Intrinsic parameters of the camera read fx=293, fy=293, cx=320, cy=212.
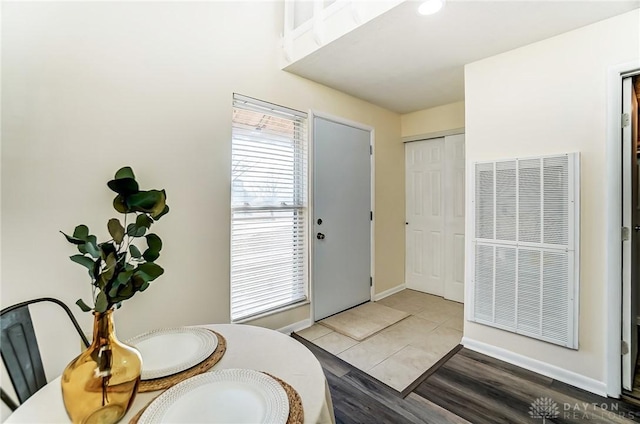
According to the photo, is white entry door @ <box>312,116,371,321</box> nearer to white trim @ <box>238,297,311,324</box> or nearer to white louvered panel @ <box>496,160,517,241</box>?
white trim @ <box>238,297,311,324</box>

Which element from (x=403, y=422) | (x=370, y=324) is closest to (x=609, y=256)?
(x=403, y=422)

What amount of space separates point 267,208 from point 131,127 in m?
1.13

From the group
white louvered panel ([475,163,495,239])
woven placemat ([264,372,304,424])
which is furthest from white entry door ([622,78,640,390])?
woven placemat ([264,372,304,424])

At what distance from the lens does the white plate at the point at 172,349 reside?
973 mm

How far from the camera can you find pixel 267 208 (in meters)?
2.54

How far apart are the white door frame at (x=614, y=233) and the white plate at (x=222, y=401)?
217cm

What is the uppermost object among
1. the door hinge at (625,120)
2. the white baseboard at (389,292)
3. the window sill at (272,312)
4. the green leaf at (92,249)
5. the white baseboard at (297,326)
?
the door hinge at (625,120)

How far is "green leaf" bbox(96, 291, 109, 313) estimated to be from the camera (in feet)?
2.40

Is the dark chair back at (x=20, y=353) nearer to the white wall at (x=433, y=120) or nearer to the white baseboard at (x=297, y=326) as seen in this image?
the white baseboard at (x=297, y=326)

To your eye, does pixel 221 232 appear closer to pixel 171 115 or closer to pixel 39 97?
pixel 171 115

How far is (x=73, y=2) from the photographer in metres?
1.61

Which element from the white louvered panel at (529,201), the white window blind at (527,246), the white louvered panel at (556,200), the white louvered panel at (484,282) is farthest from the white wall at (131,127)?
the white louvered panel at (556,200)

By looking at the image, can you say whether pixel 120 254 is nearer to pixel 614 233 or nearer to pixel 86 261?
pixel 86 261

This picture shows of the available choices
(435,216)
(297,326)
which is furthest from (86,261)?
(435,216)
